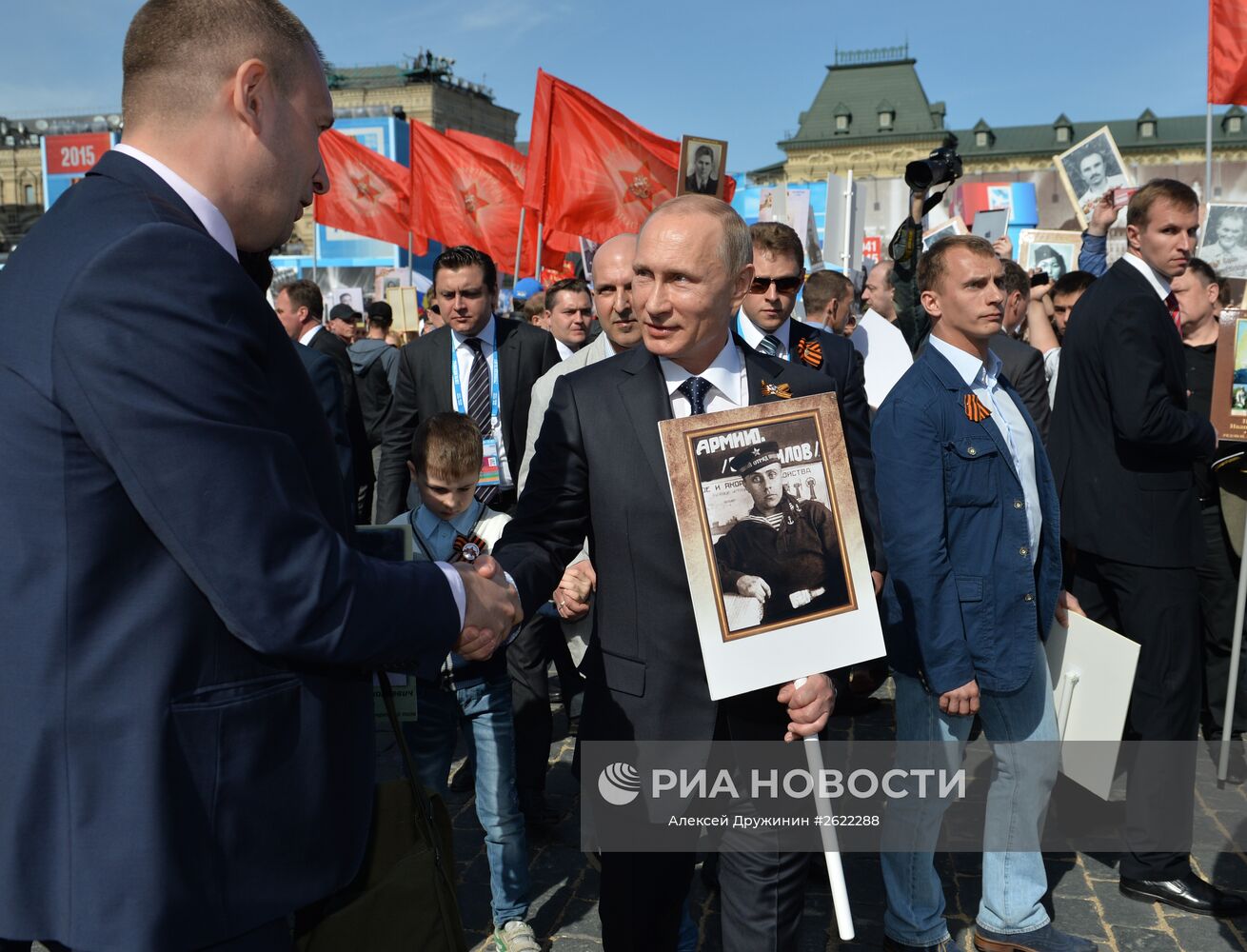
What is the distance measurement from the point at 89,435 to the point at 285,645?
405mm

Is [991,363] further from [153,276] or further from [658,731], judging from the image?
[153,276]

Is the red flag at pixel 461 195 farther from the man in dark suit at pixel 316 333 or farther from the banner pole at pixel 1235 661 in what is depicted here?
the banner pole at pixel 1235 661

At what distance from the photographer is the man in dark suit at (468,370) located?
5680 mm

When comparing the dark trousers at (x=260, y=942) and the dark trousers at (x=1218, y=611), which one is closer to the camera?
the dark trousers at (x=260, y=942)

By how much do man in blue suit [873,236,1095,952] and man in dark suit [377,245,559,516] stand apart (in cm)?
263

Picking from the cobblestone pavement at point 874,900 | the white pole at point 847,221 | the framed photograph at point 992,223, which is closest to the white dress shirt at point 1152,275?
the cobblestone pavement at point 874,900

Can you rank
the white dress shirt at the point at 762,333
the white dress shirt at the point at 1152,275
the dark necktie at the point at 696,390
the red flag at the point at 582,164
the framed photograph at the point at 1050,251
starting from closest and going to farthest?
the dark necktie at the point at 696,390 → the white dress shirt at the point at 1152,275 → the white dress shirt at the point at 762,333 → the red flag at the point at 582,164 → the framed photograph at the point at 1050,251

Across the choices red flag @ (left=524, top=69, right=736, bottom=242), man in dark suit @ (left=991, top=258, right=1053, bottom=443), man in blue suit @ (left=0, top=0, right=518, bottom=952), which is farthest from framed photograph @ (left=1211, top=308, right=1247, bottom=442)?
red flag @ (left=524, top=69, right=736, bottom=242)

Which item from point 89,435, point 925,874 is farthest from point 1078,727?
point 89,435

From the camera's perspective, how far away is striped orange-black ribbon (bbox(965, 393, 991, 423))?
3.42 meters

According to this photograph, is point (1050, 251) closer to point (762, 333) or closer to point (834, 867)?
point (762, 333)

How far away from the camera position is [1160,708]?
417 cm

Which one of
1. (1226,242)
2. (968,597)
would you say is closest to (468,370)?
(968,597)

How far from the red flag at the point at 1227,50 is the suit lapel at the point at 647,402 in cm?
618
